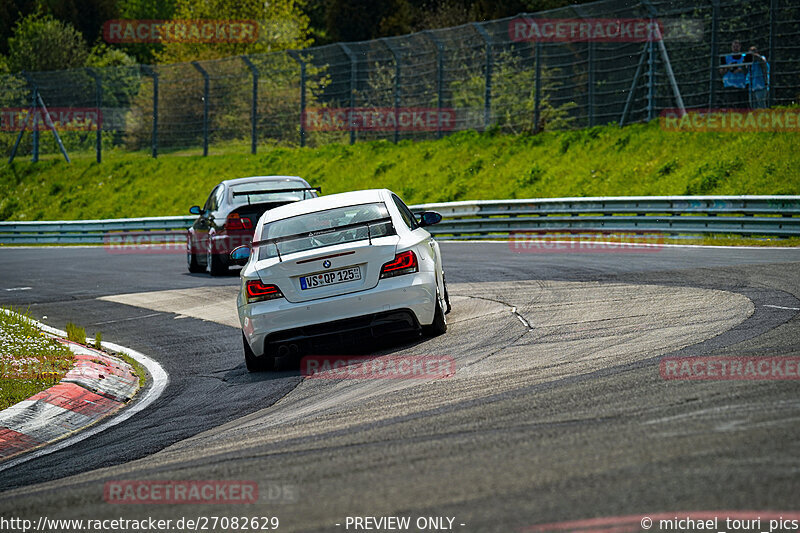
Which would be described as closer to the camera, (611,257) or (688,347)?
(688,347)

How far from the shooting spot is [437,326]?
1009cm

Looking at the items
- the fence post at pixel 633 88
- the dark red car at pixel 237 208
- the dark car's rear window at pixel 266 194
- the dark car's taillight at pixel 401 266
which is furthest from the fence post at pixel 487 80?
the dark car's taillight at pixel 401 266

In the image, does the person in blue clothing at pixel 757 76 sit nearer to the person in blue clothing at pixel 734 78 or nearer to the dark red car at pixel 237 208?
the person in blue clothing at pixel 734 78

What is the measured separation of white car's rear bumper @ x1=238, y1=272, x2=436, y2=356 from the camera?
940 cm

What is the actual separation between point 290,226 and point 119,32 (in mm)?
86653

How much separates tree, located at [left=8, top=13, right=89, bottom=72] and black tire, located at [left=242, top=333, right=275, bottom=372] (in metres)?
72.1

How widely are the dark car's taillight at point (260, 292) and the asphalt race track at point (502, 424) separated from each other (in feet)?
2.28

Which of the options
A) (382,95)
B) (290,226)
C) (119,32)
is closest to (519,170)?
(382,95)

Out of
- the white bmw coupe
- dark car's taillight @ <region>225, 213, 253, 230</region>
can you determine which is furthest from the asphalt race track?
dark car's taillight @ <region>225, 213, 253, 230</region>

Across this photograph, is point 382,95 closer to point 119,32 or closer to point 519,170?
point 519,170

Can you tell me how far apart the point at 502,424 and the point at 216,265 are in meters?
13.3

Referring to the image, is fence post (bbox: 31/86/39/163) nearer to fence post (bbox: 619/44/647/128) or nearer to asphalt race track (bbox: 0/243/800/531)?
fence post (bbox: 619/44/647/128)

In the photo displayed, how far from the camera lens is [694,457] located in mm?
4453

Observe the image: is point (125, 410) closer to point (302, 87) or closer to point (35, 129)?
point (302, 87)
